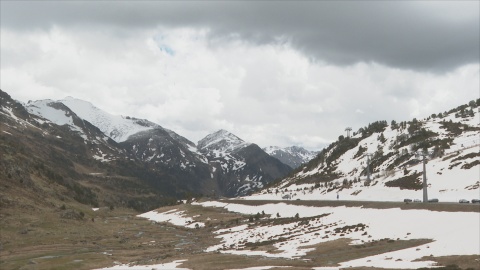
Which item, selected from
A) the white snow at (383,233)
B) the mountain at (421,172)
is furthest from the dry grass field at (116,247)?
the mountain at (421,172)

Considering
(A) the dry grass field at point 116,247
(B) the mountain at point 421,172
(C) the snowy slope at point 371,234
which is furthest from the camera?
(B) the mountain at point 421,172

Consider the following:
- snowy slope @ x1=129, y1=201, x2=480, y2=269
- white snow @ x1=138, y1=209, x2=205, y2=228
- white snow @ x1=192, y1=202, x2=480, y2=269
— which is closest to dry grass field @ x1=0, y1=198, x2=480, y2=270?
snowy slope @ x1=129, y1=201, x2=480, y2=269

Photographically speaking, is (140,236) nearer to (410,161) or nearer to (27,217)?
(27,217)

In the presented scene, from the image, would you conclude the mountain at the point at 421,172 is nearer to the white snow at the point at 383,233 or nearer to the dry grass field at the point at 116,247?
the white snow at the point at 383,233

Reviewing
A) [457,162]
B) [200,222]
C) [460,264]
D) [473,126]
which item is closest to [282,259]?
[460,264]

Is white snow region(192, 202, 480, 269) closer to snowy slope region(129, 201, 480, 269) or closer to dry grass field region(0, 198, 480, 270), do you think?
snowy slope region(129, 201, 480, 269)

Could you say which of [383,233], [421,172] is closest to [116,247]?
[383,233]

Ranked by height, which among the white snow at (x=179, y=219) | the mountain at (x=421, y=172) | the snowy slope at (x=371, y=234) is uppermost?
the mountain at (x=421, y=172)

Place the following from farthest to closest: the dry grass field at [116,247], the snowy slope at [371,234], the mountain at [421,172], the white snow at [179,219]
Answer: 1. the white snow at [179,219]
2. the mountain at [421,172]
3. the dry grass field at [116,247]
4. the snowy slope at [371,234]

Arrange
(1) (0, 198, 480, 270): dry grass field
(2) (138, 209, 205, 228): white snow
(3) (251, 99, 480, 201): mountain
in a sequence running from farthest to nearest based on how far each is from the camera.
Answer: (2) (138, 209, 205, 228): white snow
(3) (251, 99, 480, 201): mountain
(1) (0, 198, 480, 270): dry grass field

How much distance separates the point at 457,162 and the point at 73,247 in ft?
376

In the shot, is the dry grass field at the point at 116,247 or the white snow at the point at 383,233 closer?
the white snow at the point at 383,233

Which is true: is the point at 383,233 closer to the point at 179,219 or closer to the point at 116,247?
the point at 116,247

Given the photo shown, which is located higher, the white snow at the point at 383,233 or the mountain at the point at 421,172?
the mountain at the point at 421,172
